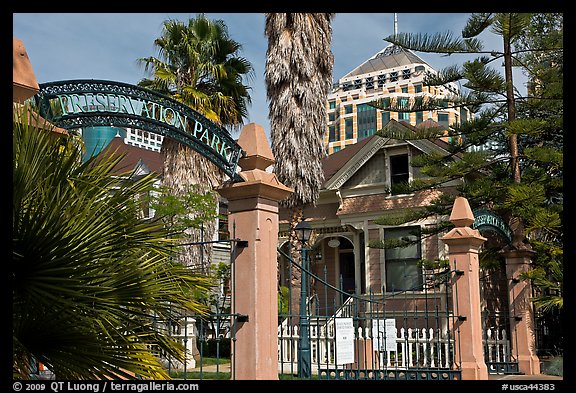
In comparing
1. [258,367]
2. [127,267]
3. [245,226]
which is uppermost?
[245,226]

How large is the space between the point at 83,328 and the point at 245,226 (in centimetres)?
232

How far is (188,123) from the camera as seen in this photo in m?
7.53

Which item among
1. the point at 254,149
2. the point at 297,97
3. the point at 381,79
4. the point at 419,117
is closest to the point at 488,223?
the point at 254,149

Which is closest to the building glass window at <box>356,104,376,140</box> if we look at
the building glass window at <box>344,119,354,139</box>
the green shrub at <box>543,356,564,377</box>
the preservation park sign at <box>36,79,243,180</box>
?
the building glass window at <box>344,119,354,139</box>

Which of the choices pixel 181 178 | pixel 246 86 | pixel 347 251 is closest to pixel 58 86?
pixel 181 178

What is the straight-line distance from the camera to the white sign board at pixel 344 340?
28.8ft

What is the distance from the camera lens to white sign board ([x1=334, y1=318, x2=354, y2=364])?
877 cm

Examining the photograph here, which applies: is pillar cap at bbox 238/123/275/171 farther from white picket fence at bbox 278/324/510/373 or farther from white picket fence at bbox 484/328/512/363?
white picket fence at bbox 484/328/512/363

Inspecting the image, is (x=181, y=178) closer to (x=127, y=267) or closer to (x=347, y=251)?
(x=347, y=251)

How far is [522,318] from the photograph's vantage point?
14.6 meters

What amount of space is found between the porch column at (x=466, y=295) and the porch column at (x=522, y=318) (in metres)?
3.41

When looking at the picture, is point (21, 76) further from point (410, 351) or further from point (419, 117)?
point (419, 117)

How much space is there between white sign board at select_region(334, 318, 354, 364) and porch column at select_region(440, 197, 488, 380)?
9.56 ft
